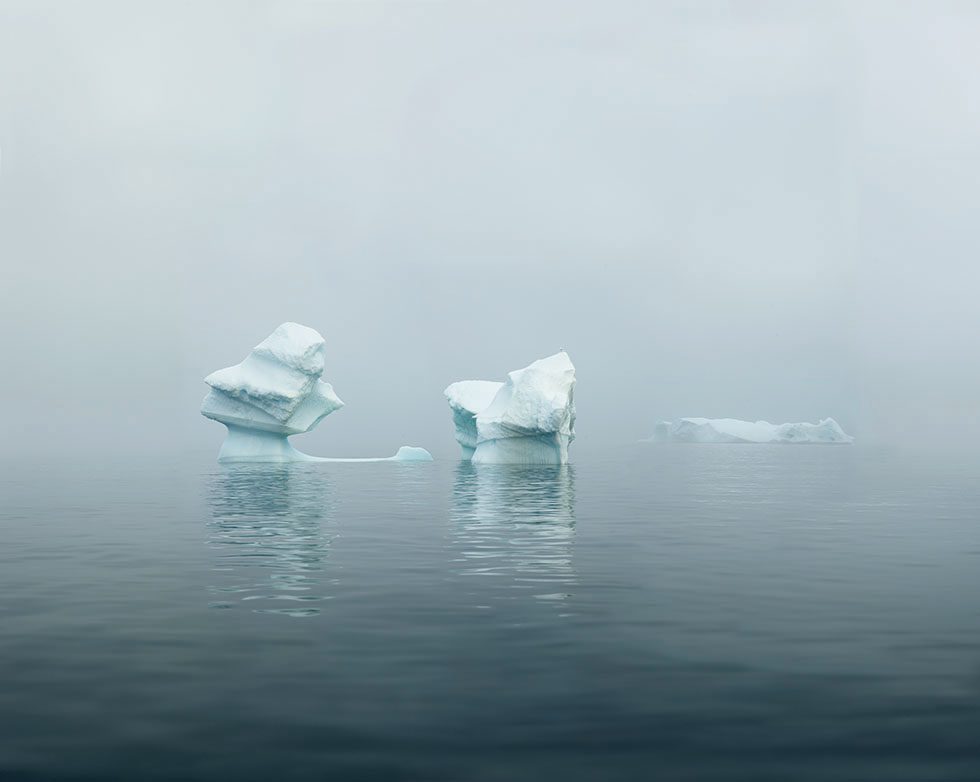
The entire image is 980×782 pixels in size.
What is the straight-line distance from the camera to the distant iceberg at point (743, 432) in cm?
12212

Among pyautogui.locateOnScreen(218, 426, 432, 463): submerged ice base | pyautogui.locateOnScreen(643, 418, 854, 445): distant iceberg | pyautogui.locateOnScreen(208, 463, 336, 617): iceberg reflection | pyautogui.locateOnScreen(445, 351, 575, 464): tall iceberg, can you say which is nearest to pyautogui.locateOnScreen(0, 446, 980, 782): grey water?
pyautogui.locateOnScreen(208, 463, 336, 617): iceberg reflection

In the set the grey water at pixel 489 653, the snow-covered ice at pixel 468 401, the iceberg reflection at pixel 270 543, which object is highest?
the snow-covered ice at pixel 468 401

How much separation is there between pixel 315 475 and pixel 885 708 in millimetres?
36013

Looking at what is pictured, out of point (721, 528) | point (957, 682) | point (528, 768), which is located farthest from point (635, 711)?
point (721, 528)

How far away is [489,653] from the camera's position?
923 cm

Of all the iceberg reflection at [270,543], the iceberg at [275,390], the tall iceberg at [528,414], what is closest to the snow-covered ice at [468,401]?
the tall iceberg at [528,414]

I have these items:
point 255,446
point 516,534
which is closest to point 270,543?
point 516,534

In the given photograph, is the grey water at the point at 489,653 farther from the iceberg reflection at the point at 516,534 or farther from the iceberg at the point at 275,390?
the iceberg at the point at 275,390

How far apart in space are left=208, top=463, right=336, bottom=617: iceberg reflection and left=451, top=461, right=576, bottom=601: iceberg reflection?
91.8 inches

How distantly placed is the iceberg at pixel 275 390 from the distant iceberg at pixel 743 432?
85.3 metres

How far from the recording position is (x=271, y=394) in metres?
43.7

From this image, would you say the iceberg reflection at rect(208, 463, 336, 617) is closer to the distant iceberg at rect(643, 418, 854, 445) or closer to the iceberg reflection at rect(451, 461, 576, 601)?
the iceberg reflection at rect(451, 461, 576, 601)

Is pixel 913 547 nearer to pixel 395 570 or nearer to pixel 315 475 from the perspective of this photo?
pixel 395 570

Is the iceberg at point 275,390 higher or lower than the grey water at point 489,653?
higher
